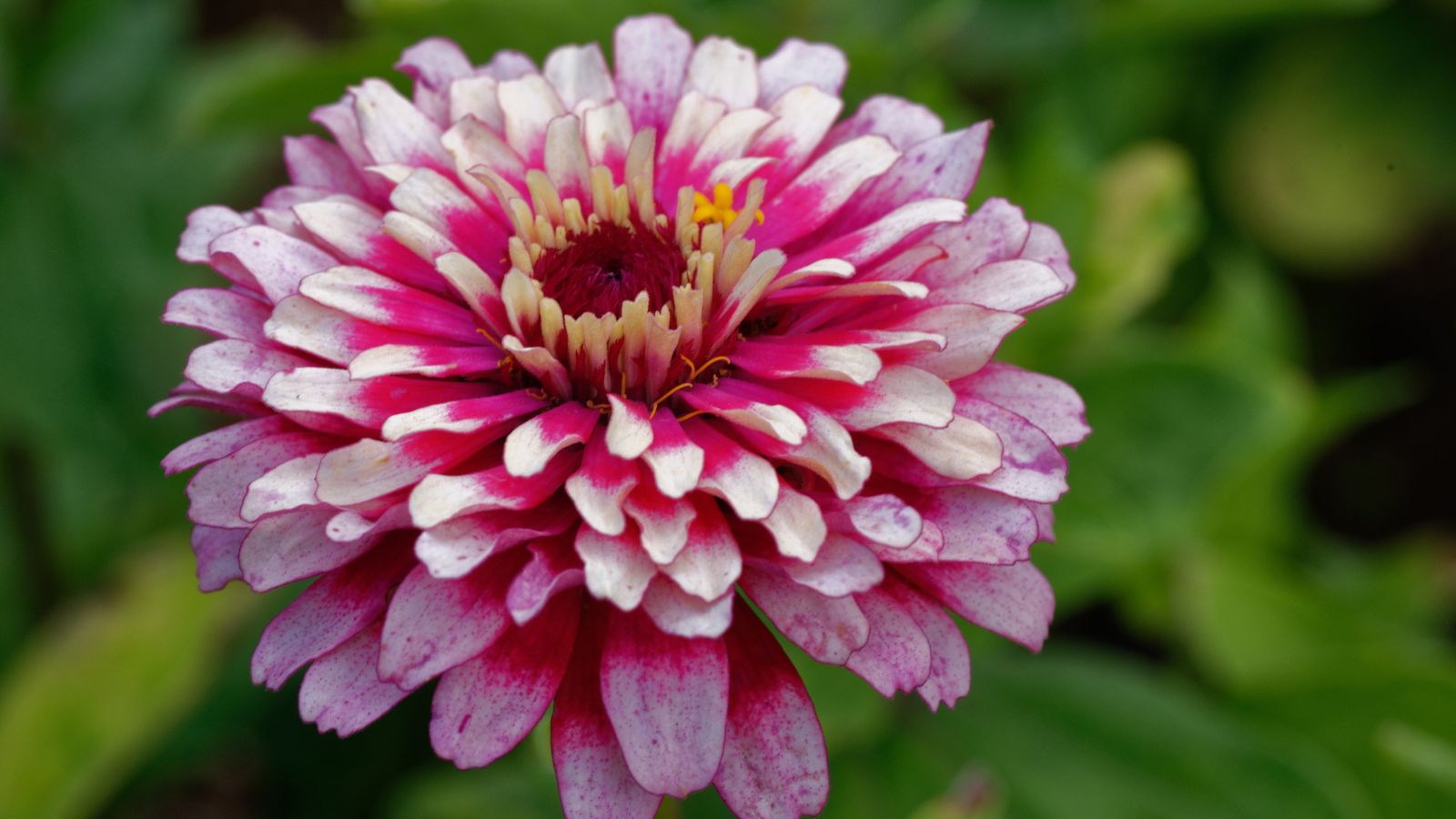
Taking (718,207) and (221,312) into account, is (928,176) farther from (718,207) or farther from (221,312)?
(221,312)

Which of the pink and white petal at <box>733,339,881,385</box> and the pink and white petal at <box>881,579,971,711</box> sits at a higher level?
the pink and white petal at <box>733,339,881,385</box>

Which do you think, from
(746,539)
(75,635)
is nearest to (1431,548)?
(746,539)

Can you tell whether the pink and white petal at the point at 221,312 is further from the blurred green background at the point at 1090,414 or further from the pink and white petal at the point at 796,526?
the blurred green background at the point at 1090,414

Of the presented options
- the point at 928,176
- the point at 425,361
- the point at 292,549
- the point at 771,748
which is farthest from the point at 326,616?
the point at 928,176

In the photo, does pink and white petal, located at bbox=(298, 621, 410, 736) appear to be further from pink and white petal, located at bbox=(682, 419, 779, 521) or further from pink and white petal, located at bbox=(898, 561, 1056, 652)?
pink and white petal, located at bbox=(898, 561, 1056, 652)

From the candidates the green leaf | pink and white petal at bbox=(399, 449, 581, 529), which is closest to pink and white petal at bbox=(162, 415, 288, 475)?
pink and white petal at bbox=(399, 449, 581, 529)
